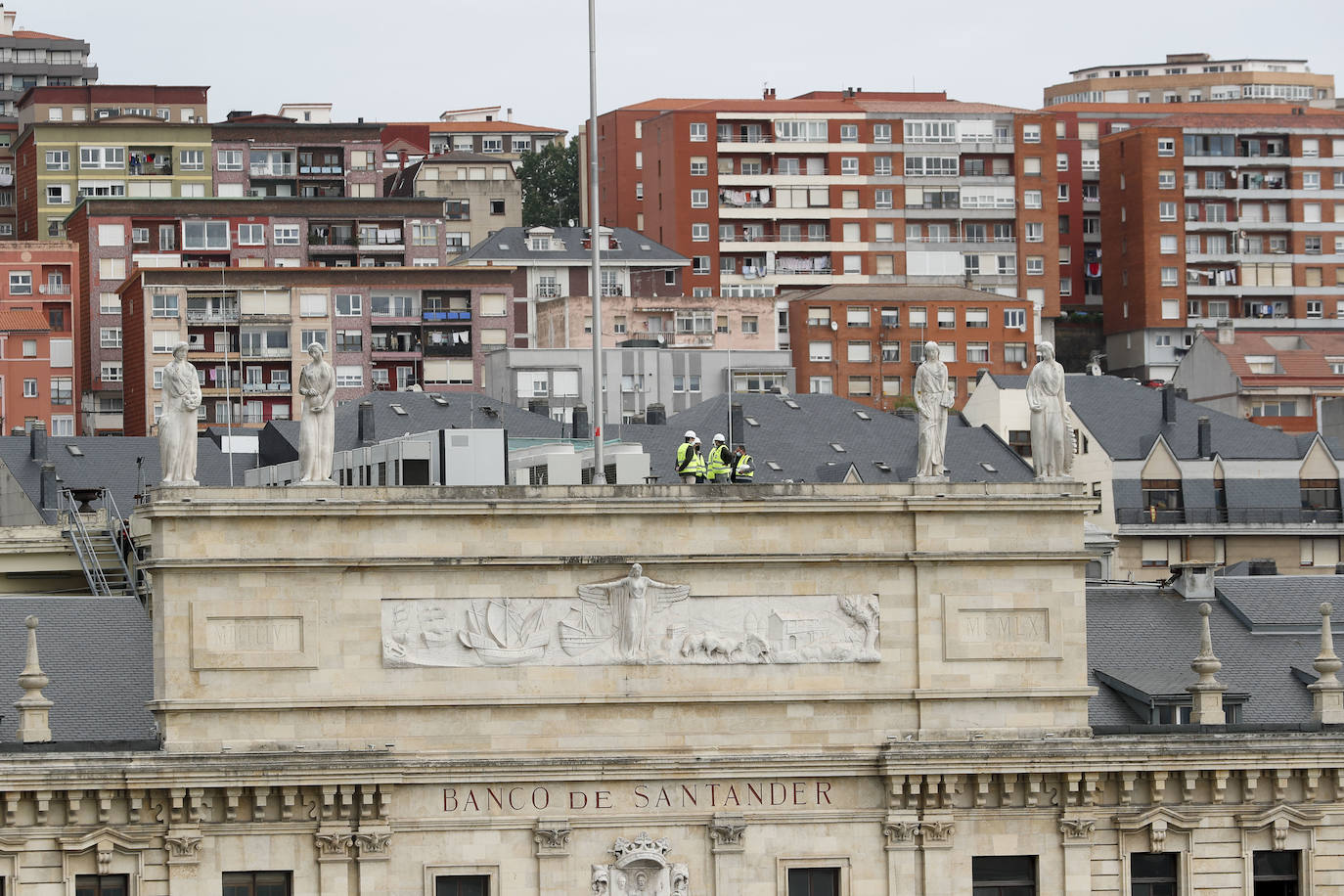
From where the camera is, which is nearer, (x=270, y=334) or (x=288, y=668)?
(x=288, y=668)

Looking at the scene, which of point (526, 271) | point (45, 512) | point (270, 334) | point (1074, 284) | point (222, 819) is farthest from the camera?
point (1074, 284)

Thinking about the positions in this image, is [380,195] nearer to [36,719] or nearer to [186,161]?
[186,161]

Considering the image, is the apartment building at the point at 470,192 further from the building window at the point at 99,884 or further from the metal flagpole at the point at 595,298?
the building window at the point at 99,884

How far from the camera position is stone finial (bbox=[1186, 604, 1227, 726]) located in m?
54.0

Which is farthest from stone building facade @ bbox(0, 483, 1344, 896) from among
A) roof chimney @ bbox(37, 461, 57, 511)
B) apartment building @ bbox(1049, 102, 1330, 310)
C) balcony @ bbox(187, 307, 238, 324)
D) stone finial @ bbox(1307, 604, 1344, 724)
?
apartment building @ bbox(1049, 102, 1330, 310)

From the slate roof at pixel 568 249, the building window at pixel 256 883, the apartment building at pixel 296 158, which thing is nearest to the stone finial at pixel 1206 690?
the building window at pixel 256 883

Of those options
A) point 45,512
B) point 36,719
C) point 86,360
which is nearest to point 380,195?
point 86,360

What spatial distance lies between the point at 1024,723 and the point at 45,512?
45.6 meters

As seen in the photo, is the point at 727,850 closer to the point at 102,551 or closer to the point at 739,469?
the point at 739,469

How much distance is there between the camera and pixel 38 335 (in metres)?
132

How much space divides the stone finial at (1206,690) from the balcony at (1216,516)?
52.8m

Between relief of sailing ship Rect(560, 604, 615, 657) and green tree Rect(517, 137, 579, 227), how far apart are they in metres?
115

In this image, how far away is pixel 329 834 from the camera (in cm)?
4909

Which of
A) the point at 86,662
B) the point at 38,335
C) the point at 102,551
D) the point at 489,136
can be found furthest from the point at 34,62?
the point at 86,662
